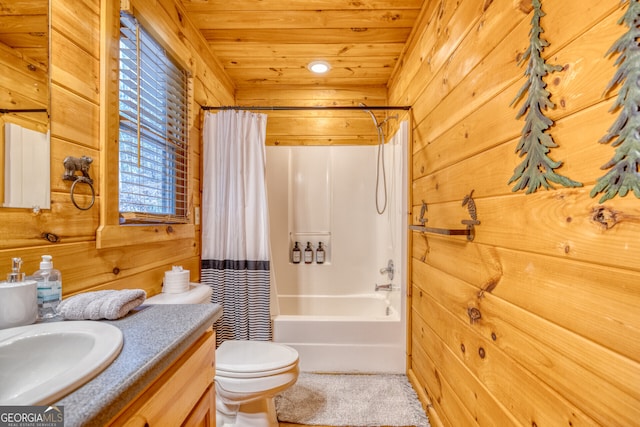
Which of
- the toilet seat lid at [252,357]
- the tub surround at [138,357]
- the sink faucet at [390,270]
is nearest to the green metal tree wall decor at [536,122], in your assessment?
the tub surround at [138,357]

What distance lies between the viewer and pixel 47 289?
82 cm

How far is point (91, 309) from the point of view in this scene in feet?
2.66

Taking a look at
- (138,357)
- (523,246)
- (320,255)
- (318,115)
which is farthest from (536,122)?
(318,115)

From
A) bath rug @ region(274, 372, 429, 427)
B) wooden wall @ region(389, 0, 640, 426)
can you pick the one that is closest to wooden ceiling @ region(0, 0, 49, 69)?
wooden wall @ region(389, 0, 640, 426)

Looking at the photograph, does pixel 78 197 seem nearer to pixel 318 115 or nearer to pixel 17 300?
pixel 17 300

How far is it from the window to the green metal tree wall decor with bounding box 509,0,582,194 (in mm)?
1540

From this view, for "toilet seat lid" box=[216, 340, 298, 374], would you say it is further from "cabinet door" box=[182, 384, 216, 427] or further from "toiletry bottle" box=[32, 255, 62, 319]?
"toiletry bottle" box=[32, 255, 62, 319]

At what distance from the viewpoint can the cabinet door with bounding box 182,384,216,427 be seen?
0.77 meters

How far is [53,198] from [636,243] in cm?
156

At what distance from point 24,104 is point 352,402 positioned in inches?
81.5

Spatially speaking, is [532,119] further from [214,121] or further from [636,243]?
[214,121]

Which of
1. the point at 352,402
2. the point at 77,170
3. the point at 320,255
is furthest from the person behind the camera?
the point at 320,255

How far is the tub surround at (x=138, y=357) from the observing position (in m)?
0.44

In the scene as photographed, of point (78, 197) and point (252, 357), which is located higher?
point (78, 197)
